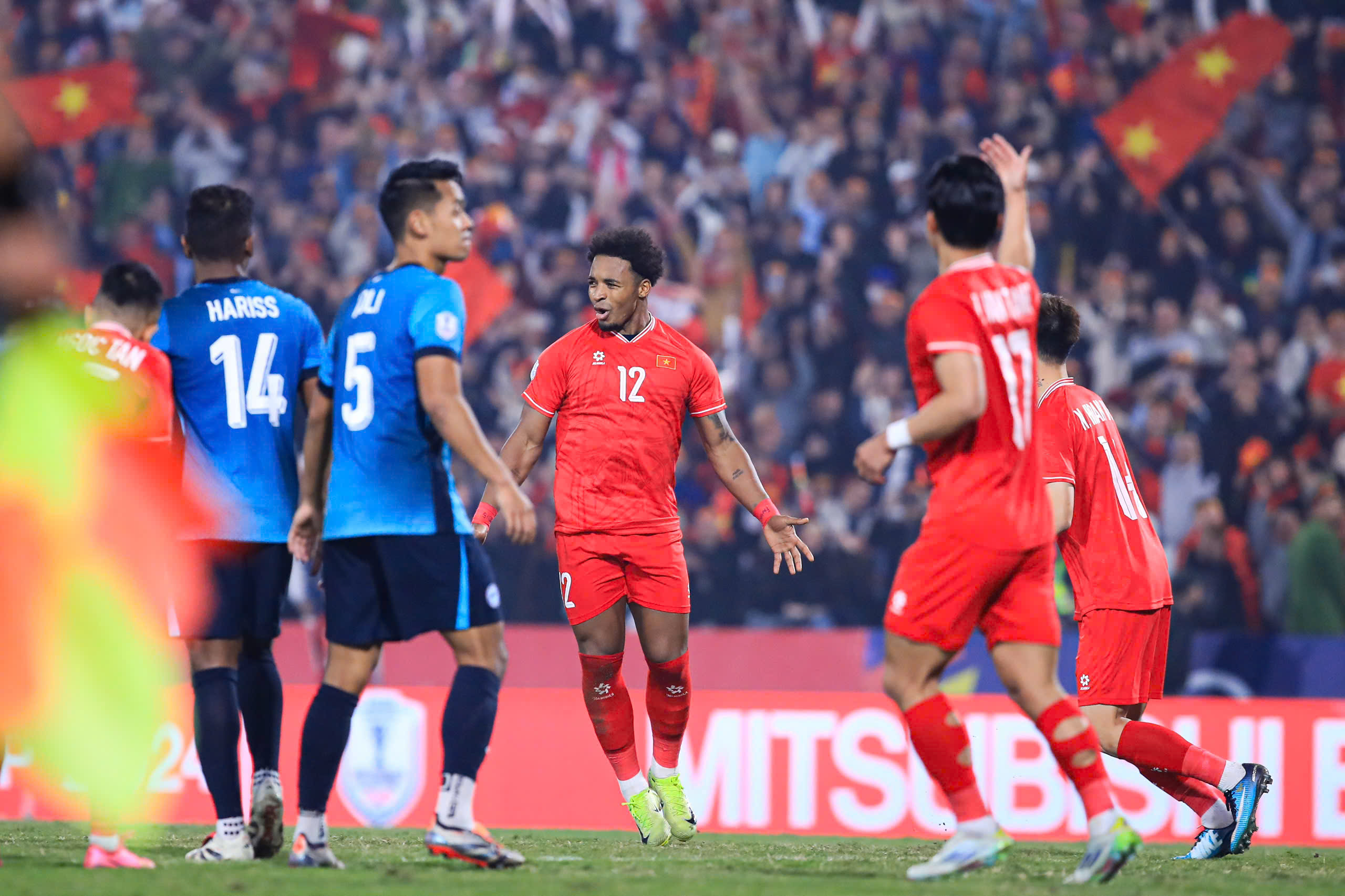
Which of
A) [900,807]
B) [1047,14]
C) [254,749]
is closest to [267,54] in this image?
[1047,14]

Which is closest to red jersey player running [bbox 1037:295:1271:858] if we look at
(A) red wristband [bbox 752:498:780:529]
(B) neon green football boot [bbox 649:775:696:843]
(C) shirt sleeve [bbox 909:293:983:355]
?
(A) red wristband [bbox 752:498:780:529]

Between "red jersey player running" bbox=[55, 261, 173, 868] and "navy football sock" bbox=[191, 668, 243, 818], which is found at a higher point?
"red jersey player running" bbox=[55, 261, 173, 868]

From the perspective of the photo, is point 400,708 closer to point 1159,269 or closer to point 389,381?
point 389,381

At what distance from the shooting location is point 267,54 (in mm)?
16000

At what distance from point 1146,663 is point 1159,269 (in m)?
7.74

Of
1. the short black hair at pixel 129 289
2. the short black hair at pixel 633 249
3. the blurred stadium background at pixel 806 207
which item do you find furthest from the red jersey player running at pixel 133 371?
the blurred stadium background at pixel 806 207

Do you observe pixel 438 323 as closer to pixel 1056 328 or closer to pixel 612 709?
pixel 612 709

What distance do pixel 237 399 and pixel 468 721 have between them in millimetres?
1473

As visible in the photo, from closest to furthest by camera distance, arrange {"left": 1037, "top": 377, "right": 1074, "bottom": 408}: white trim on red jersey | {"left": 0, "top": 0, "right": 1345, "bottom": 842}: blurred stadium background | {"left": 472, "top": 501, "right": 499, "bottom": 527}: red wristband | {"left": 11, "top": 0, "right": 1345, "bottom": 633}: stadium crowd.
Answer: {"left": 1037, "top": 377, "right": 1074, "bottom": 408}: white trim on red jersey
{"left": 472, "top": 501, "right": 499, "bottom": 527}: red wristband
{"left": 0, "top": 0, "right": 1345, "bottom": 842}: blurred stadium background
{"left": 11, "top": 0, "right": 1345, "bottom": 633}: stadium crowd

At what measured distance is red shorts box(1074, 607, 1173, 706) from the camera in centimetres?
623

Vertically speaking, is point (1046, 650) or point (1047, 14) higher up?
point (1047, 14)

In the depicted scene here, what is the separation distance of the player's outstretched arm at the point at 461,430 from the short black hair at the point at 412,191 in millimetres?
612

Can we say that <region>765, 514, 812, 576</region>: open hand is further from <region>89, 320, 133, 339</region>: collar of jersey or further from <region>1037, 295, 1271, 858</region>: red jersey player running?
<region>89, 320, 133, 339</region>: collar of jersey

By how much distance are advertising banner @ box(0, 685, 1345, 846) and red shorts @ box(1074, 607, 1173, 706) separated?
2760mm
